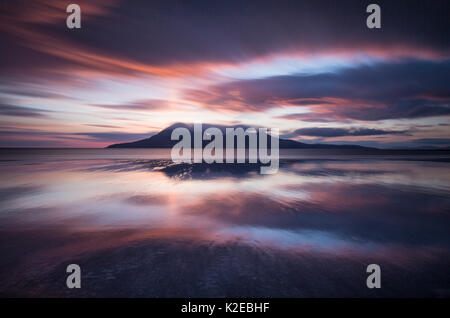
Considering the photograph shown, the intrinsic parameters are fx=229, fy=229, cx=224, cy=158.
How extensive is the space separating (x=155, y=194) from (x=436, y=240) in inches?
376

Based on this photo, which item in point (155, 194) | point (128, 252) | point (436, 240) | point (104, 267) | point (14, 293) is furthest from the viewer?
point (155, 194)

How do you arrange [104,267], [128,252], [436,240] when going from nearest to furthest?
1. [104,267]
2. [128,252]
3. [436,240]

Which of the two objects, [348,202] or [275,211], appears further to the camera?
[348,202]

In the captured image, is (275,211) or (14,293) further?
(275,211)

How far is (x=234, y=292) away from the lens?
11.4 feet

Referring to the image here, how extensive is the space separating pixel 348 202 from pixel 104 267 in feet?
28.6

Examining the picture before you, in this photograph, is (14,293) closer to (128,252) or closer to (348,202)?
(128,252)

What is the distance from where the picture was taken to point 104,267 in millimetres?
4105

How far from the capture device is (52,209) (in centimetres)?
792
